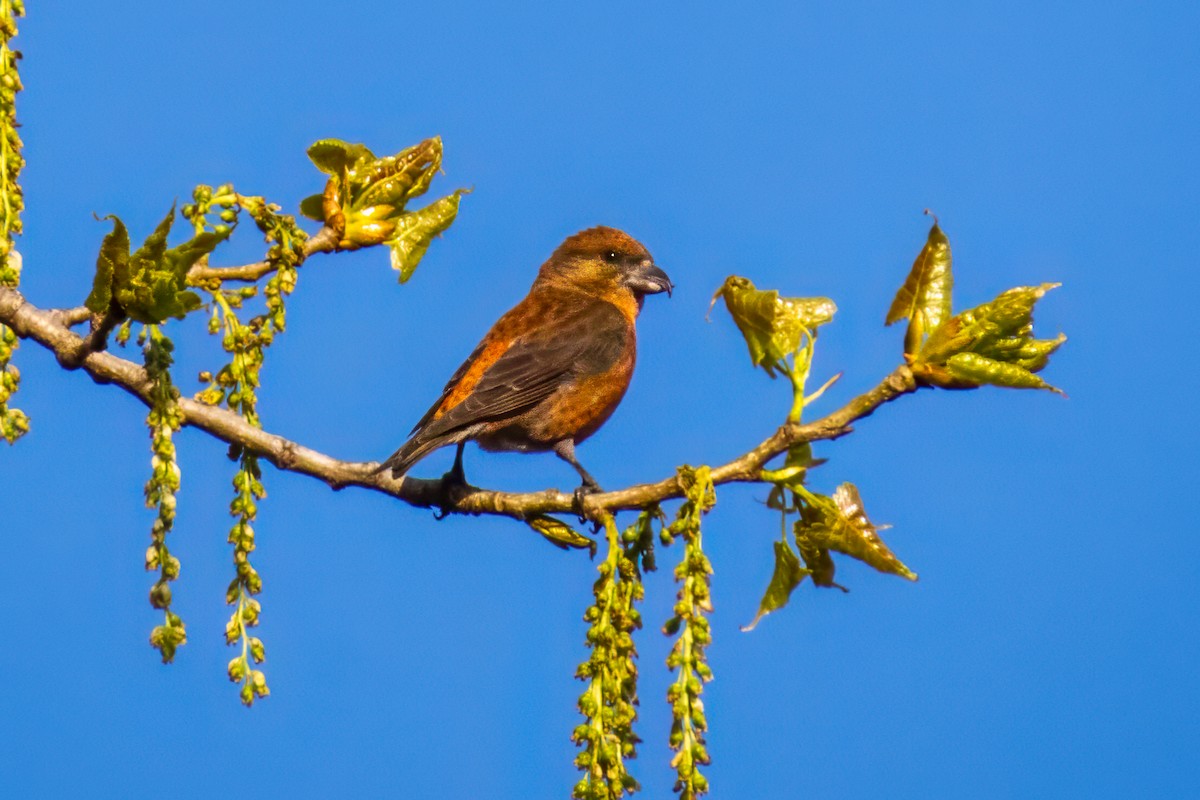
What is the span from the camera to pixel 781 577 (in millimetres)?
3197

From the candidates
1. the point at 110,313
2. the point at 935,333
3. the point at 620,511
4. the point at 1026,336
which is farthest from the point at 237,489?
the point at 1026,336

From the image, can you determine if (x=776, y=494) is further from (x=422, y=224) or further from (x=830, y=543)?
(x=422, y=224)

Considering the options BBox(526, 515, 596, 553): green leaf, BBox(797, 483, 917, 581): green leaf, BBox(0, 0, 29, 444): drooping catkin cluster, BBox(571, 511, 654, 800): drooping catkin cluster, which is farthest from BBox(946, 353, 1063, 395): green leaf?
BBox(0, 0, 29, 444): drooping catkin cluster

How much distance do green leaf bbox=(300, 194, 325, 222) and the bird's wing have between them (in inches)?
49.9

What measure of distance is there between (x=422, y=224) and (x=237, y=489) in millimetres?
1135

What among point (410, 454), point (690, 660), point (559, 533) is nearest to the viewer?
point (690, 660)

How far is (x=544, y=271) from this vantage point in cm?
731

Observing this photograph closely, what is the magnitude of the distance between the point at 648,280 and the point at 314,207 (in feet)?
10.7

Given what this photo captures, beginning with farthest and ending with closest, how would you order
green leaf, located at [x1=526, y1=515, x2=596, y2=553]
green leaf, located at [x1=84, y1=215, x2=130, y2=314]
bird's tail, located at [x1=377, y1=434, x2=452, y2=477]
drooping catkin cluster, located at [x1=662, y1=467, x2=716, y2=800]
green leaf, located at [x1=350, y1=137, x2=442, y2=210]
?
bird's tail, located at [x1=377, y1=434, x2=452, y2=477]
green leaf, located at [x1=350, y1=137, x2=442, y2=210]
green leaf, located at [x1=526, y1=515, x2=596, y2=553]
green leaf, located at [x1=84, y1=215, x2=130, y2=314]
drooping catkin cluster, located at [x1=662, y1=467, x2=716, y2=800]

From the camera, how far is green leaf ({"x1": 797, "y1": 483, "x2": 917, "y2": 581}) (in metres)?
3.00

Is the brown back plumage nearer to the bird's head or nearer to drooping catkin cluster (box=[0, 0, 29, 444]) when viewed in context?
the bird's head

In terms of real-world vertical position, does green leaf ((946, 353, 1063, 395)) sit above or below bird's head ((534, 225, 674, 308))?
below

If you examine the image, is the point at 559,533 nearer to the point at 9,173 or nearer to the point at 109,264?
the point at 109,264

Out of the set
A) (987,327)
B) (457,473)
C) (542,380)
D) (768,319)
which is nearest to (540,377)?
(542,380)
